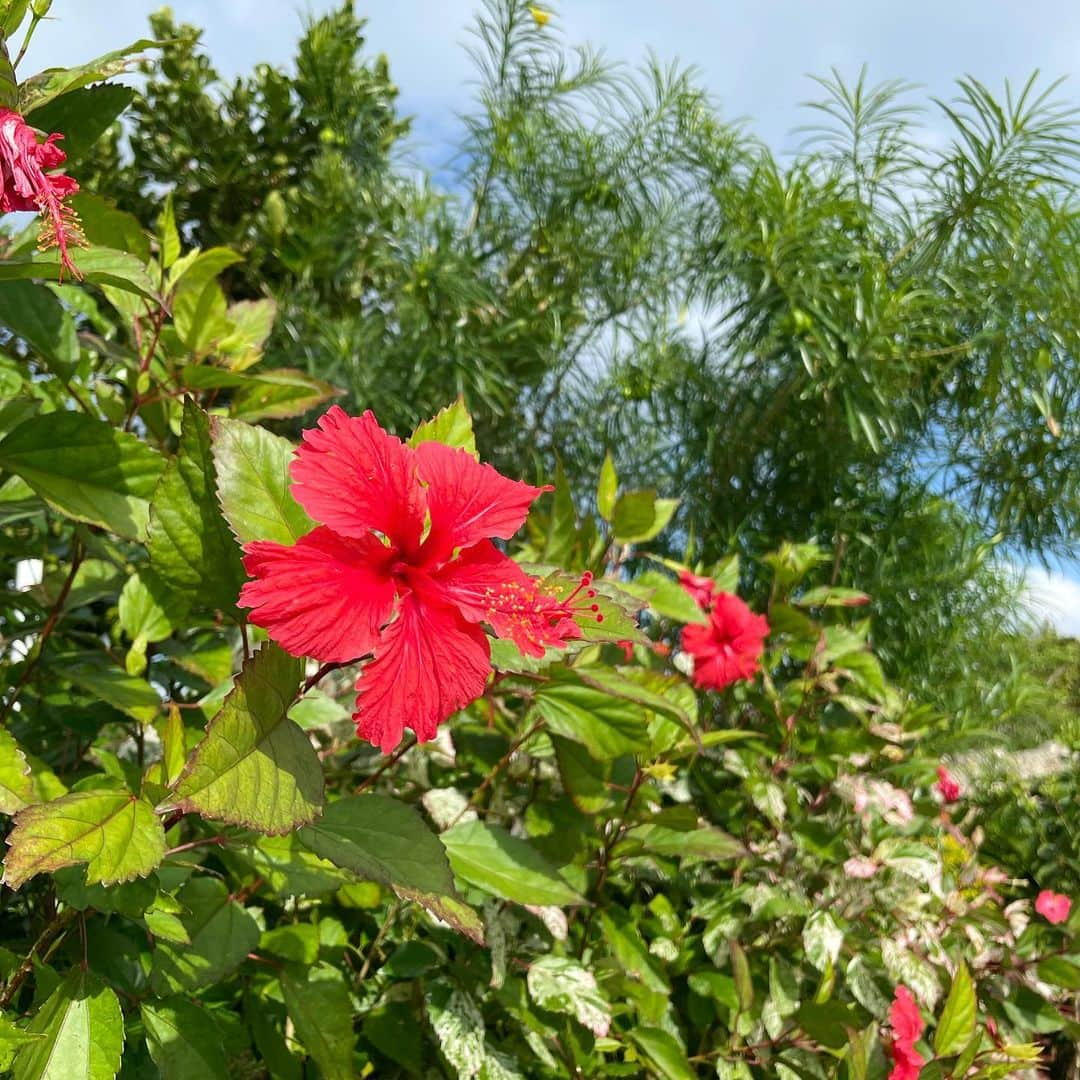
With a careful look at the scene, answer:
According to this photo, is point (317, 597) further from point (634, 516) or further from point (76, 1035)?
point (634, 516)

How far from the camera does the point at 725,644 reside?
4.30 feet

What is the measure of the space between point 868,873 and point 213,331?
107 cm

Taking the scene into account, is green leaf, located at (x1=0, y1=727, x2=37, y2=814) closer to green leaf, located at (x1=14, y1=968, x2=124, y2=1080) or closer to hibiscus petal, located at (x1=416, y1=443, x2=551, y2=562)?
green leaf, located at (x1=14, y1=968, x2=124, y2=1080)

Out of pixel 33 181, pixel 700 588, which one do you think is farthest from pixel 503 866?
pixel 700 588

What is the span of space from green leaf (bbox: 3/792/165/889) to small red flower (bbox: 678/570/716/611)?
99 centimetres

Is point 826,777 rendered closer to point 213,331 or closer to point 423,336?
point 213,331

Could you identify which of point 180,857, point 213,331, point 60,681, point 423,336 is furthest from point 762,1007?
point 423,336

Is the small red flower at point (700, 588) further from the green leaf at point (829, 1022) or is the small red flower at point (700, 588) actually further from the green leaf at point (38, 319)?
the green leaf at point (38, 319)

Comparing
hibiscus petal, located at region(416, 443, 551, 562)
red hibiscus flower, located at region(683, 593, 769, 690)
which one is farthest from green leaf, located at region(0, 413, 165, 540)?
red hibiscus flower, located at region(683, 593, 769, 690)

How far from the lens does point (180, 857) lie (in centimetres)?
63

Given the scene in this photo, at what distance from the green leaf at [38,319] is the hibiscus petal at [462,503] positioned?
16.3 inches

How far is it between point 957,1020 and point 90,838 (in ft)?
2.93

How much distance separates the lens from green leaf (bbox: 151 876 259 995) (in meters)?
0.62

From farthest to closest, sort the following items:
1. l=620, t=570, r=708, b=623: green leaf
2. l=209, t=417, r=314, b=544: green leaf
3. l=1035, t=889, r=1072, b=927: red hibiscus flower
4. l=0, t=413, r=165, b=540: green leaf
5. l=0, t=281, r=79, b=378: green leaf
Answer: l=1035, t=889, r=1072, b=927: red hibiscus flower
l=620, t=570, r=708, b=623: green leaf
l=0, t=281, r=79, b=378: green leaf
l=0, t=413, r=165, b=540: green leaf
l=209, t=417, r=314, b=544: green leaf
